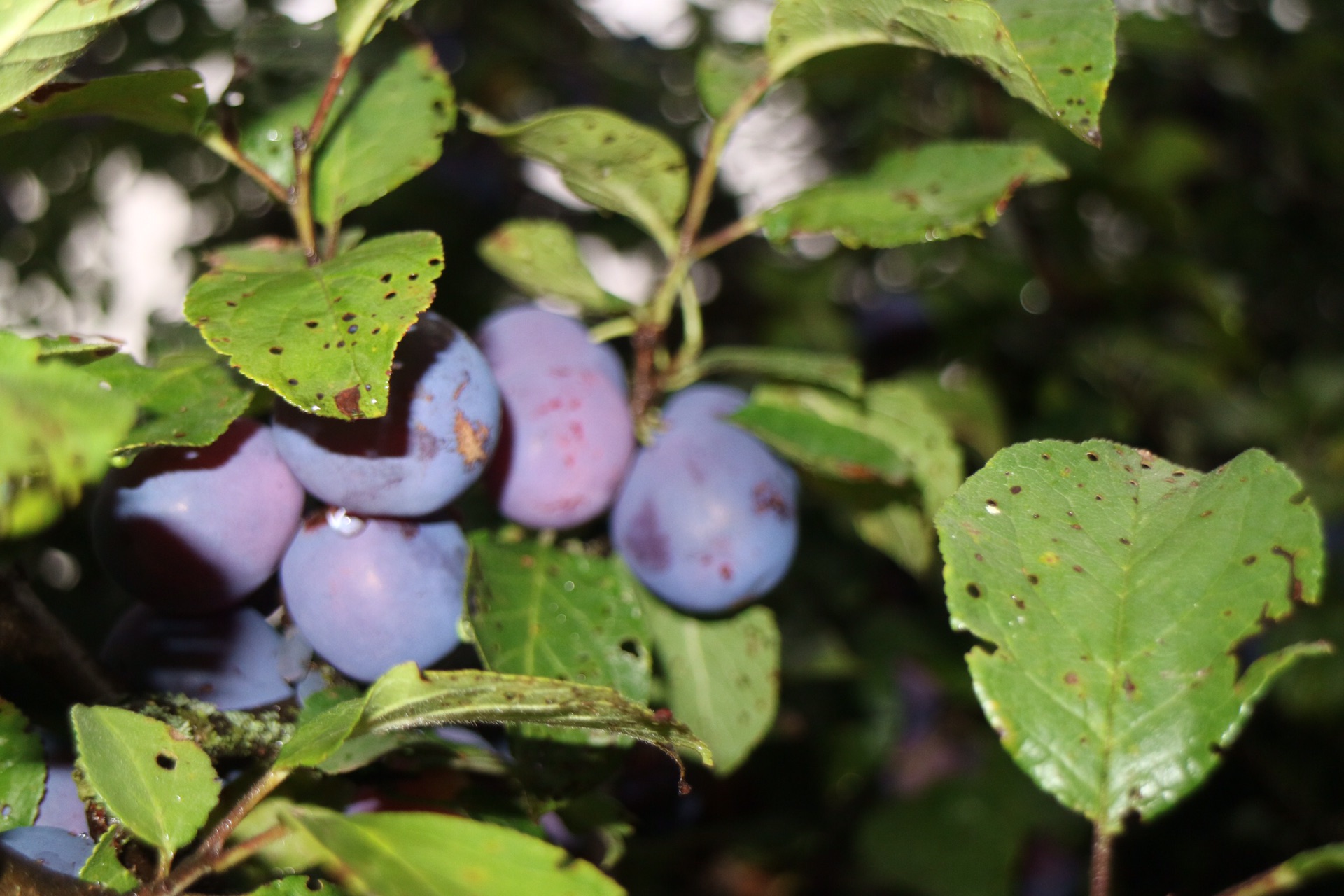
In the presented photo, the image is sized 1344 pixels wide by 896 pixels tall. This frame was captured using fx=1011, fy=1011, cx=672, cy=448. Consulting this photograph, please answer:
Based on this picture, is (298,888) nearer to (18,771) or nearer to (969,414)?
(18,771)

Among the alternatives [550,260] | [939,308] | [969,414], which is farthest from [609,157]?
[939,308]

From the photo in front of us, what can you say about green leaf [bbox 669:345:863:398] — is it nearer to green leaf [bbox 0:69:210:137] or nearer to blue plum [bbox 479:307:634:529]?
blue plum [bbox 479:307:634:529]

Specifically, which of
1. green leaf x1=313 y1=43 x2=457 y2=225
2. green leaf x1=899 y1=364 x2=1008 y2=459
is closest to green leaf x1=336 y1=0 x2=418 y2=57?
green leaf x1=313 y1=43 x2=457 y2=225

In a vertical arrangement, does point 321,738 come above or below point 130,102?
below

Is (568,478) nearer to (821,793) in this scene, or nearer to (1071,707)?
(1071,707)

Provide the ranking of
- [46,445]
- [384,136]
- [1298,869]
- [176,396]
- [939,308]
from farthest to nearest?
1. [939,308]
2. [384,136]
3. [176,396]
4. [1298,869]
5. [46,445]

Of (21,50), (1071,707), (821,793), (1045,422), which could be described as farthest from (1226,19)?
(21,50)
